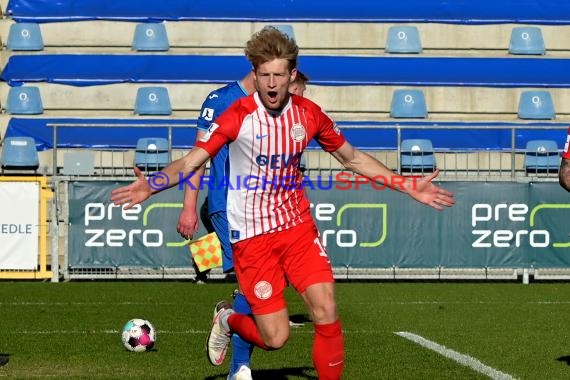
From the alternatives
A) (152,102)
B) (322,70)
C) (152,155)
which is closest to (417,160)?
(152,155)

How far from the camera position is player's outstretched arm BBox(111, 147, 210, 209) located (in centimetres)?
552

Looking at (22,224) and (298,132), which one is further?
(22,224)

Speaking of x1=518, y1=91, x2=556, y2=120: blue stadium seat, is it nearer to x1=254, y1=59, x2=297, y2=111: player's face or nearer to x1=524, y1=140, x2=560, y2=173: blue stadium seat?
x1=524, y1=140, x2=560, y2=173: blue stadium seat

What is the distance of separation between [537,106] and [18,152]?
33.2 feet

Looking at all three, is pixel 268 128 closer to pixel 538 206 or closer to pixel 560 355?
pixel 560 355

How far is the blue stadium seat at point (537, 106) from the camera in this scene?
22.7 meters

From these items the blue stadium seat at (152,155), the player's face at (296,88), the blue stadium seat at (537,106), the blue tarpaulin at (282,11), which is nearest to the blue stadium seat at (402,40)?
the blue tarpaulin at (282,11)

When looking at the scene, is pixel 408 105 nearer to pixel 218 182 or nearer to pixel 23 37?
pixel 23 37

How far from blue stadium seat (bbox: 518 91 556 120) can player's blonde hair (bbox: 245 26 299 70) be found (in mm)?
17371

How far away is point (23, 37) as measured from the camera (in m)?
23.3

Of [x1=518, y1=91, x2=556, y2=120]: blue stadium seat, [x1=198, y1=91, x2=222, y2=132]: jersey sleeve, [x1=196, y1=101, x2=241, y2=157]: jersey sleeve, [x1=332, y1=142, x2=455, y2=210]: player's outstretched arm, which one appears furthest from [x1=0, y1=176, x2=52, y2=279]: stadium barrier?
[x1=196, y1=101, x2=241, y2=157]: jersey sleeve

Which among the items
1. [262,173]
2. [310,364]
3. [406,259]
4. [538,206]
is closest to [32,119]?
[406,259]

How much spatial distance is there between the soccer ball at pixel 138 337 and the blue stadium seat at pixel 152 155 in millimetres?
8390

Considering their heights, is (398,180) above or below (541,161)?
below
